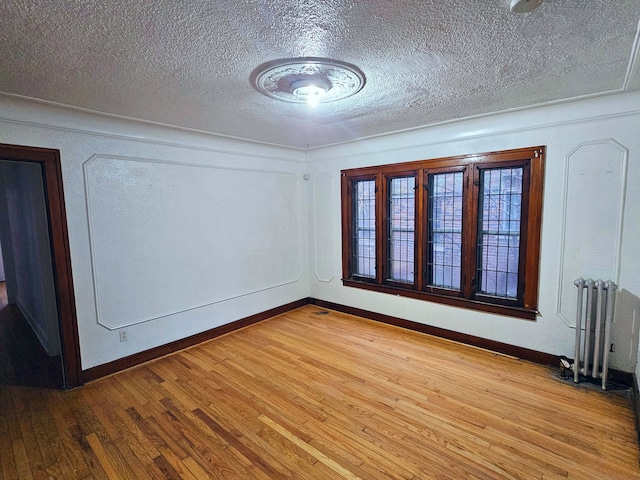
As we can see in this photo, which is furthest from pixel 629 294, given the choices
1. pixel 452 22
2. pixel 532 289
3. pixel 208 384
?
pixel 208 384

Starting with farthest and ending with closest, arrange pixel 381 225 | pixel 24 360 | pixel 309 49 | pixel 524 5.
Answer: pixel 381 225, pixel 24 360, pixel 309 49, pixel 524 5

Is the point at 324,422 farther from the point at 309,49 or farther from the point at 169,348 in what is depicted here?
the point at 309,49

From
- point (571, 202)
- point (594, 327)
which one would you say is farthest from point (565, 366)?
point (571, 202)

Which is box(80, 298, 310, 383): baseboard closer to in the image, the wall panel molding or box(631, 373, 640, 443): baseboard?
the wall panel molding

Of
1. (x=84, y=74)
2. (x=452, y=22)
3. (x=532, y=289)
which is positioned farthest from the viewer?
(x=532, y=289)

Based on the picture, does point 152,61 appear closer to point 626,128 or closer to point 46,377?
point 46,377

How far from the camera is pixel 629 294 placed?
265 centimetres

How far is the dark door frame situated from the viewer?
8.77 ft

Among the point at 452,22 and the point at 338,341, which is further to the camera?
the point at 338,341

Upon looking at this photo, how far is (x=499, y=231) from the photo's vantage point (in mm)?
3336

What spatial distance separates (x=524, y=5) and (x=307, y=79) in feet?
4.19

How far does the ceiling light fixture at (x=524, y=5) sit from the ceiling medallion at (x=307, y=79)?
3.00 feet

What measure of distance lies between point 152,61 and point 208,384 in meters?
2.58

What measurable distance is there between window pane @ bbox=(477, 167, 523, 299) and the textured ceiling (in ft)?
2.51
